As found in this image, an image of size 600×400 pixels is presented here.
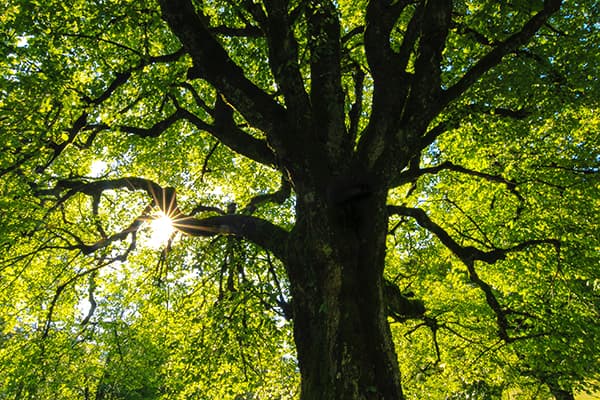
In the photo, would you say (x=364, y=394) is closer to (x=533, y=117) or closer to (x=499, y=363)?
(x=533, y=117)

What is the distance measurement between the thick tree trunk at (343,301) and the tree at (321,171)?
3 centimetres

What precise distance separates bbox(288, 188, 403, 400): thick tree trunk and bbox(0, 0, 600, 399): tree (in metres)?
0.03

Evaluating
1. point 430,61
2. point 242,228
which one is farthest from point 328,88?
point 242,228

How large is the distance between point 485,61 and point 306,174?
3095 millimetres

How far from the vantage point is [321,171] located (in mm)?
5023

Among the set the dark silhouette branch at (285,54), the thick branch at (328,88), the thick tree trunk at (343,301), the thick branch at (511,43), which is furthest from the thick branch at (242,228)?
the thick branch at (511,43)

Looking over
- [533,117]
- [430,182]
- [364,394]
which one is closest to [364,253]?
[364,394]

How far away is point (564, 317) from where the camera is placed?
1038 cm

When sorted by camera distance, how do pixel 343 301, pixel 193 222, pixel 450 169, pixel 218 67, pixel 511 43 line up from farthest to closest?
pixel 450 169 < pixel 193 222 < pixel 218 67 < pixel 511 43 < pixel 343 301

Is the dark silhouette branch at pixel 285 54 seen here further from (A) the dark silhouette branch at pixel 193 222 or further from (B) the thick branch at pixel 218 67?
(A) the dark silhouette branch at pixel 193 222

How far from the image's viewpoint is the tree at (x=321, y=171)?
16.2ft

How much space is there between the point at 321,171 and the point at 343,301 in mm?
1839

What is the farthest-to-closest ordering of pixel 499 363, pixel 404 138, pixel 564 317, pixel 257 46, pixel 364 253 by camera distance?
pixel 499 363 → pixel 564 317 → pixel 257 46 → pixel 404 138 → pixel 364 253

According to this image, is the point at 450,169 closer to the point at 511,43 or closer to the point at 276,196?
the point at 511,43
